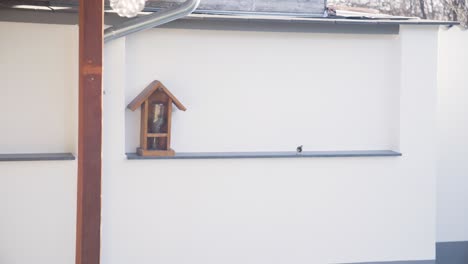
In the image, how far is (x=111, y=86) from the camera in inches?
287

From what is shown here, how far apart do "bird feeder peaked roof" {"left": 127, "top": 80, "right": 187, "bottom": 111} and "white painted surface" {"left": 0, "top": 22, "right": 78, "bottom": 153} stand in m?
0.55

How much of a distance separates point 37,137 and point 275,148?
2.32 meters

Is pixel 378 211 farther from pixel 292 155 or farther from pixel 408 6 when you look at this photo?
pixel 408 6

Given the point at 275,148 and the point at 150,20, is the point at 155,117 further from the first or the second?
the point at 275,148

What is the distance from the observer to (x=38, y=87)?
286 inches

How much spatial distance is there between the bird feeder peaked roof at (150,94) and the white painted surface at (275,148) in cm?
13

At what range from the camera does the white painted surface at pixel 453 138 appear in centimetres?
902

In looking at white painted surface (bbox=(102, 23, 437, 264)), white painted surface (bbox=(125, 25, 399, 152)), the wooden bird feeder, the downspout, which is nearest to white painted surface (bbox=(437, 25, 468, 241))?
white painted surface (bbox=(102, 23, 437, 264))

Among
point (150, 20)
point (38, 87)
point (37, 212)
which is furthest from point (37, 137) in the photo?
point (150, 20)

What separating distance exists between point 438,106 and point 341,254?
7.21 ft

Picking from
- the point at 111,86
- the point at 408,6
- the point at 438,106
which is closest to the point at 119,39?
the point at 111,86

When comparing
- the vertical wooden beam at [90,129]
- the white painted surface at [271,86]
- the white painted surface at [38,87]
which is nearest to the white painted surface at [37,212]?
the white painted surface at [38,87]

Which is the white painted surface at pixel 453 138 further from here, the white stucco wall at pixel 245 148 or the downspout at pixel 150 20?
the downspout at pixel 150 20

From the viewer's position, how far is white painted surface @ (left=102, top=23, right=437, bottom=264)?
7.51 m
